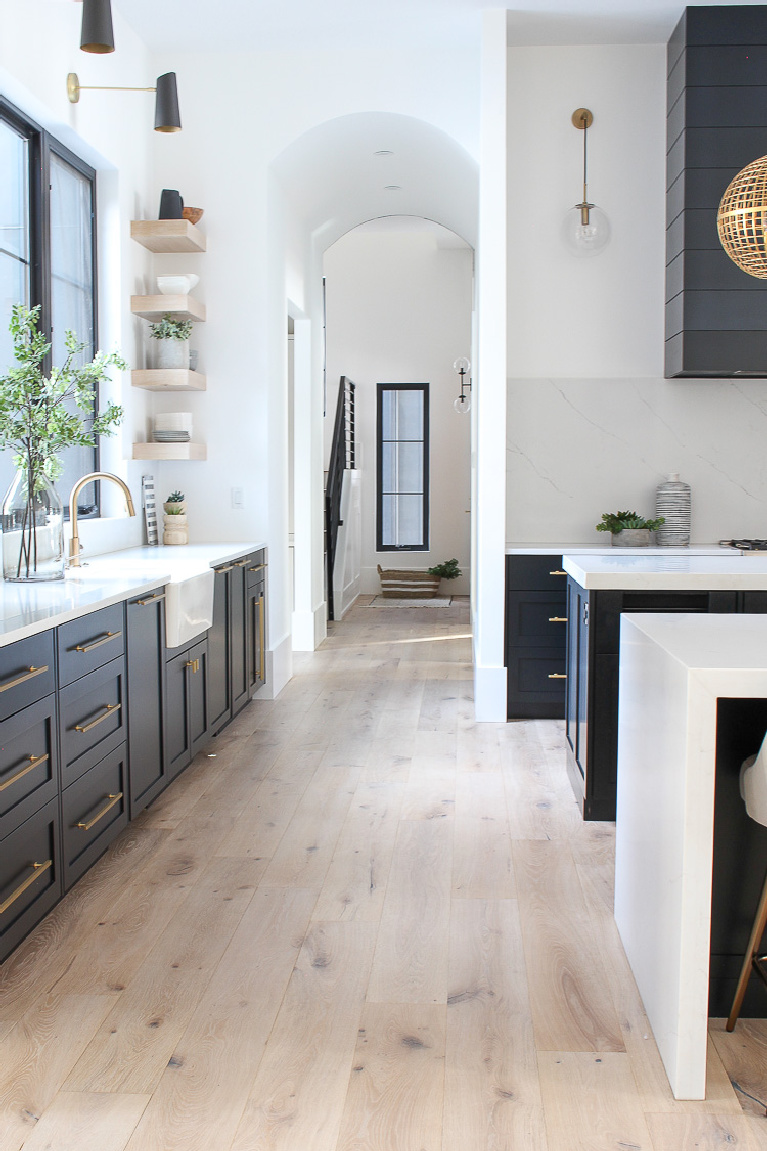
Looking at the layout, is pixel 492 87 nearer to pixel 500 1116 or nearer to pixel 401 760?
pixel 401 760

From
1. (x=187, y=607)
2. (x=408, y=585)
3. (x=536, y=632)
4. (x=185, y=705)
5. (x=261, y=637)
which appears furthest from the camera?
(x=408, y=585)

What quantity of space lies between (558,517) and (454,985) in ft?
11.0

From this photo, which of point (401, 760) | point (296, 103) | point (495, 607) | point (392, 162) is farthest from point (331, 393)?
point (401, 760)

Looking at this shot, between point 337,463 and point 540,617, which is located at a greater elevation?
point 337,463

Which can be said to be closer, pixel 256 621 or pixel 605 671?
pixel 605 671

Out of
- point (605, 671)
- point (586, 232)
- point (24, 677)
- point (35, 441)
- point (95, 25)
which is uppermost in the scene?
point (586, 232)

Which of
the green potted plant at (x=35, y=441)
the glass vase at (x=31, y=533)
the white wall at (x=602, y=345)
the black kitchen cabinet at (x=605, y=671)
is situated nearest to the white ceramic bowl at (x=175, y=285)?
the green potted plant at (x=35, y=441)

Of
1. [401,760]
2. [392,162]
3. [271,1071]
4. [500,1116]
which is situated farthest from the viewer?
[392,162]

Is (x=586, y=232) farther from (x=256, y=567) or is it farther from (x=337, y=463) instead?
(x=337, y=463)

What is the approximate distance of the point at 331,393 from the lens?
9922 millimetres

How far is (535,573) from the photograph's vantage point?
4.82m

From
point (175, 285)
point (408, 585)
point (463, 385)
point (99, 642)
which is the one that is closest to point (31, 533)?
point (99, 642)

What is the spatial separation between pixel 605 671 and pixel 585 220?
2789 mm

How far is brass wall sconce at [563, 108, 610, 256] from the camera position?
508 cm
